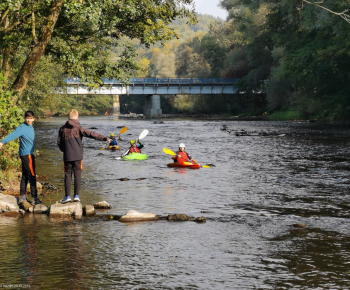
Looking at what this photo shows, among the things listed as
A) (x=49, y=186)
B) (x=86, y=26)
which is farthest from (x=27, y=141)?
(x=86, y=26)

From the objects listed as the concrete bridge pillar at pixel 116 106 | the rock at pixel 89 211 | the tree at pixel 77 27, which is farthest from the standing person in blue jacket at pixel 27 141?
the concrete bridge pillar at pixel 116 106

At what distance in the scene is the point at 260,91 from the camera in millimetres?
85375

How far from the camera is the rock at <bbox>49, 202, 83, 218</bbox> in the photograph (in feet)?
36.6

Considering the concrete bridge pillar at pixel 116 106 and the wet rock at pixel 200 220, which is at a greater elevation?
the concrete bridge pillar at pixel 116 106

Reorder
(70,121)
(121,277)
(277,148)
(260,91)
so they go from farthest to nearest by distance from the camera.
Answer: (260,91) < (277,148) < (70,121) < (121,277)

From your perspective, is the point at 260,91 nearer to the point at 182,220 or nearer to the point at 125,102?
the point at 125,102

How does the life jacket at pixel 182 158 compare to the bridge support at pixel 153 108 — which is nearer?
the life jacket at pixel 182 158

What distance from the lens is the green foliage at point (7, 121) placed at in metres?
13.3

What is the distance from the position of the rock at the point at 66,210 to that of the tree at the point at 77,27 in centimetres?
446

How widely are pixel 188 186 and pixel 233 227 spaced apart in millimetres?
5848

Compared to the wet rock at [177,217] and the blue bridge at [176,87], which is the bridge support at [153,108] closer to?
the blue bridge at [176,87]

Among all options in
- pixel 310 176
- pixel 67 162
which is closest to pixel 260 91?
pixel 310 176

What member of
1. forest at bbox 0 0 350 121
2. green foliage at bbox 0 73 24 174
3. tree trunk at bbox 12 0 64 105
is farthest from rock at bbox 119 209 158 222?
tree trunk at bbox 12 0 64 105

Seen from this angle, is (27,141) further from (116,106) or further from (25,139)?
(116,106)
